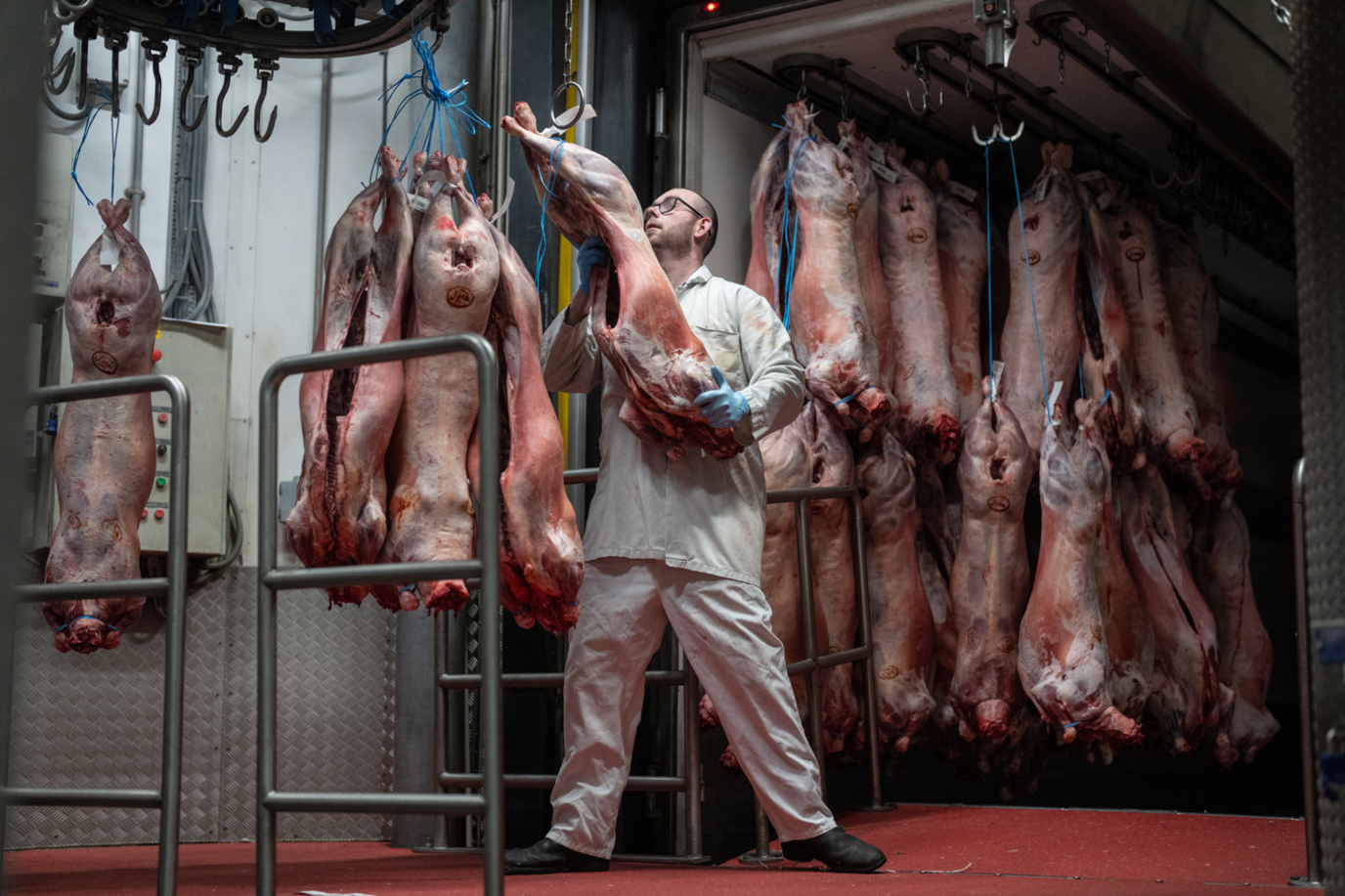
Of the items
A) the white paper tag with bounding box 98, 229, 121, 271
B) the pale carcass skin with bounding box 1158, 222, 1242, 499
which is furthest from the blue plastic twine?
the pale carcass skin with bounding box 1158, 222, 1242, 499

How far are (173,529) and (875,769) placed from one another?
3.32 meters

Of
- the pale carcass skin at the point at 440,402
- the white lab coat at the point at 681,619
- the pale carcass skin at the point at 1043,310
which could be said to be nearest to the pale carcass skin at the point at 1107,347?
Result: the pale carcass skin at the point at 1043,310

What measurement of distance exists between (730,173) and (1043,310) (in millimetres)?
1440

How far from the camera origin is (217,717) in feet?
16.7

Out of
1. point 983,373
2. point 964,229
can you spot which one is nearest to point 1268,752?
point 983,373

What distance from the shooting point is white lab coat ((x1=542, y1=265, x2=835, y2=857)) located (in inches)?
156

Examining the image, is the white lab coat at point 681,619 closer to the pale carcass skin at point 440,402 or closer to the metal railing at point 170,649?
the pale carcass skin at point 440,402

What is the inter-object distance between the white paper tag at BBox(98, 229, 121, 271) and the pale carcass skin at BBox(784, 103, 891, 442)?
8.43 feet

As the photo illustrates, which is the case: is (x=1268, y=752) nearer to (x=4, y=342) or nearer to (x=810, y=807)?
(x=810, y=807)

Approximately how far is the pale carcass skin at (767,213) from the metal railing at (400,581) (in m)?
3.02

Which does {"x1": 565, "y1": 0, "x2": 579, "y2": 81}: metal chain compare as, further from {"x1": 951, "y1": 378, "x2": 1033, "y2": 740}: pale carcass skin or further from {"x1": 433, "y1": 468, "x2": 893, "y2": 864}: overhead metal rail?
{"x1": 951, "y1": 378, "x2": 1033, "y2": 740}: pale carcass skin

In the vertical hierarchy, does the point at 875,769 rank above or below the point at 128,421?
below

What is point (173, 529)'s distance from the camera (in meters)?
2.84

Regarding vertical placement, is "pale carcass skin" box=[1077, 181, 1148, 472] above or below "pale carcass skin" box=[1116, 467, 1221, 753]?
above
